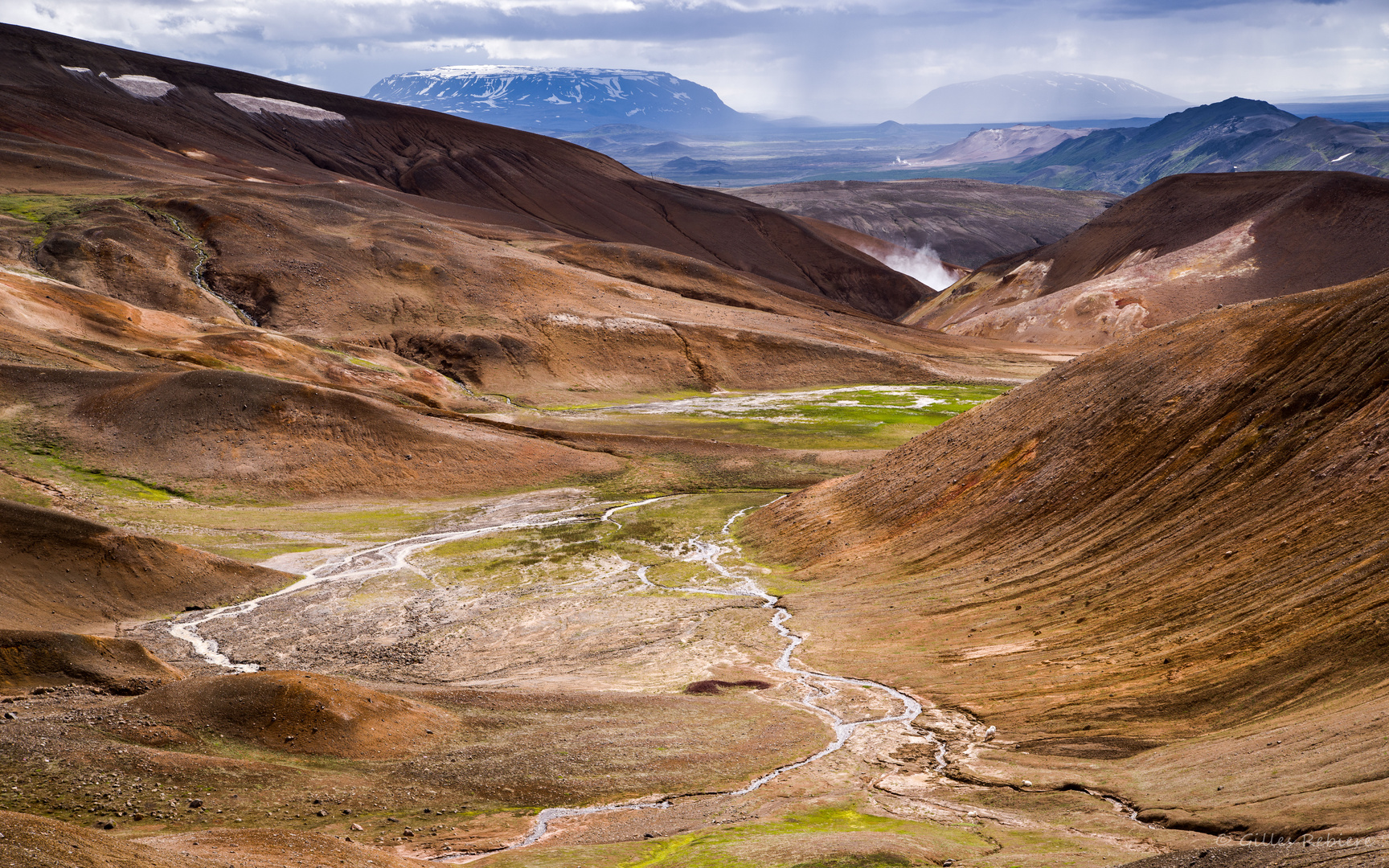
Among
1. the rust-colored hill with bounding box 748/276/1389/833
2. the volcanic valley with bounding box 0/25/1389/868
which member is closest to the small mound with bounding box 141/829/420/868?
the volcanic valley with bounding box 0/25/1389/868

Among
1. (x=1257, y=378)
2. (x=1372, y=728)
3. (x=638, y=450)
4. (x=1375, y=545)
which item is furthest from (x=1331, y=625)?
(x=638, y=450)

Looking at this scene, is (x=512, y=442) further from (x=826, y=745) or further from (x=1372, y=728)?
(x=1372, y=728)

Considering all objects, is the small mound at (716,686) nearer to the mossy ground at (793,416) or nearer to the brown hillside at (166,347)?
the mossy ground at (793,416)

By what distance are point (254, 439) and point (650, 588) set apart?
28826 millimetres

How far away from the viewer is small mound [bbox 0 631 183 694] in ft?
79.3

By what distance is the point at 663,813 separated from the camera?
21703 millimetres

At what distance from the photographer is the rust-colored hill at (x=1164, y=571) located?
69.4 ft

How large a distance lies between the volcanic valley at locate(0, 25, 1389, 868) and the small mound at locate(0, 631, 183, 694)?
14 centimetres

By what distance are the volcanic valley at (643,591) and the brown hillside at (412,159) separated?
60.3 metres

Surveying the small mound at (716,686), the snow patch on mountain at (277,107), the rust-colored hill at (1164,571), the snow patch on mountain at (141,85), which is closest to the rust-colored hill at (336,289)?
the snow patch on mountain at (141,85)

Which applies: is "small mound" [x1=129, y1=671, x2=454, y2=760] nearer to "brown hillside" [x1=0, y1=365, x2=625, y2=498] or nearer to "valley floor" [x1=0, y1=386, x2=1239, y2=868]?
"valley floor" [x1=0, y1=386, x2=1239, y2=868]

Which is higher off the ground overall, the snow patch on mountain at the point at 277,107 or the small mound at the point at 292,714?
the snow patch on mountain at the point at 277,107

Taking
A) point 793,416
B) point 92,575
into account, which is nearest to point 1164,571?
point 92,575

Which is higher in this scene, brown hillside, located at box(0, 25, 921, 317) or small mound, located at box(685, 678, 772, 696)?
brown hillside, located at box(0, 25, 921, 317)
